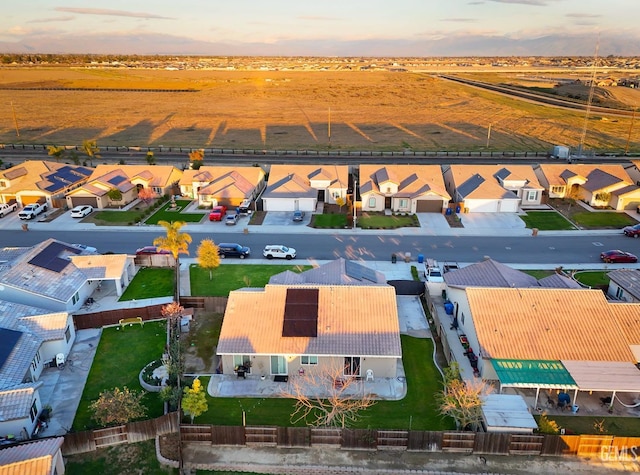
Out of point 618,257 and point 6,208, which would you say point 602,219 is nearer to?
point 618,257

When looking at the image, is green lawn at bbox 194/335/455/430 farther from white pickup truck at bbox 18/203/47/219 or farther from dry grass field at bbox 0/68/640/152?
dry grass field at bbox 0/68/640/152

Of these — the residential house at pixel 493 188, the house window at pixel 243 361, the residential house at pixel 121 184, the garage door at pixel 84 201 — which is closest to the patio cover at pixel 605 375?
the house window at pixel 243 361

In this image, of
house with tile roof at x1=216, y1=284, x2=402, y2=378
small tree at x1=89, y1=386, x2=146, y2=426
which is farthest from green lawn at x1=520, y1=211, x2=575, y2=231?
small tree at x1=89, y1=386, x2=146, y2=426

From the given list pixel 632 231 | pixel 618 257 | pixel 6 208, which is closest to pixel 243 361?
pixel 618 257

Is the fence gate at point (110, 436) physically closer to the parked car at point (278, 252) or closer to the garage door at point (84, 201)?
the parked car at point (278, 252)

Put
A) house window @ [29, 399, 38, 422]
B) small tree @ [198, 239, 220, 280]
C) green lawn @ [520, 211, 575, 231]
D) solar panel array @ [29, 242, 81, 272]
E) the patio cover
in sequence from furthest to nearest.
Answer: green lawn @ [520, 211, 575, 231] → small tree @ [198, 239, 220, 280] → solar panel array @ [29, 242, 81, 272] → the patio cover → house window @ [29, 399, 38, 422]

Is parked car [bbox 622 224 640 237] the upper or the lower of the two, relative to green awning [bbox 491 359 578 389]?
upper
